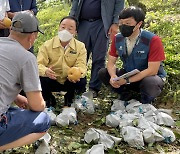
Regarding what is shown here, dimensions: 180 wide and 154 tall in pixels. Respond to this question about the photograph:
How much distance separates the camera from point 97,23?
174 inches

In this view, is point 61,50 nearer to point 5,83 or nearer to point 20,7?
point 20,7

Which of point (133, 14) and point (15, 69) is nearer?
point (15, 69)

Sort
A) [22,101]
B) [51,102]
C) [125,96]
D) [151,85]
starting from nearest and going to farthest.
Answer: [22,101]
[151,85]
[51,102]
[125,96]

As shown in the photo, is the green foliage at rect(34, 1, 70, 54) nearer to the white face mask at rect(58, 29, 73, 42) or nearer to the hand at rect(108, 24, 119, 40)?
the hand at rect(108, 24, 119, 40)

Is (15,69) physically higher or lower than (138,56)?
higher

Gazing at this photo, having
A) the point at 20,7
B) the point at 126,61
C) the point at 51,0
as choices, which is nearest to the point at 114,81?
the point at 126,61

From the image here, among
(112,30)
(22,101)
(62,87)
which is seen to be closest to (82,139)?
(22,101)

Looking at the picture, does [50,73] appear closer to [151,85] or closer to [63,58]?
[63,58]

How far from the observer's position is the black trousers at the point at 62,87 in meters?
4.05

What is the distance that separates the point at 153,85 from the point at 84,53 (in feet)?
3.11

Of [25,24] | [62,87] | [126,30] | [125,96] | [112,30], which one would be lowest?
[125,96]

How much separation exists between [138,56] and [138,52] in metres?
0.05

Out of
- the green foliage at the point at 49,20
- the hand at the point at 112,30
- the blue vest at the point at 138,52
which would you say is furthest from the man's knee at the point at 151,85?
the green foliage at the point at 49,20

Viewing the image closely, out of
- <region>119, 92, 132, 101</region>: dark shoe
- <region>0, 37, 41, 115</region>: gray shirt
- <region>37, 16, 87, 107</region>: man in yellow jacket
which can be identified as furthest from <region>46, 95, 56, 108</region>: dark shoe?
<region>0, 37, 41, 115</region>: gray shirt
